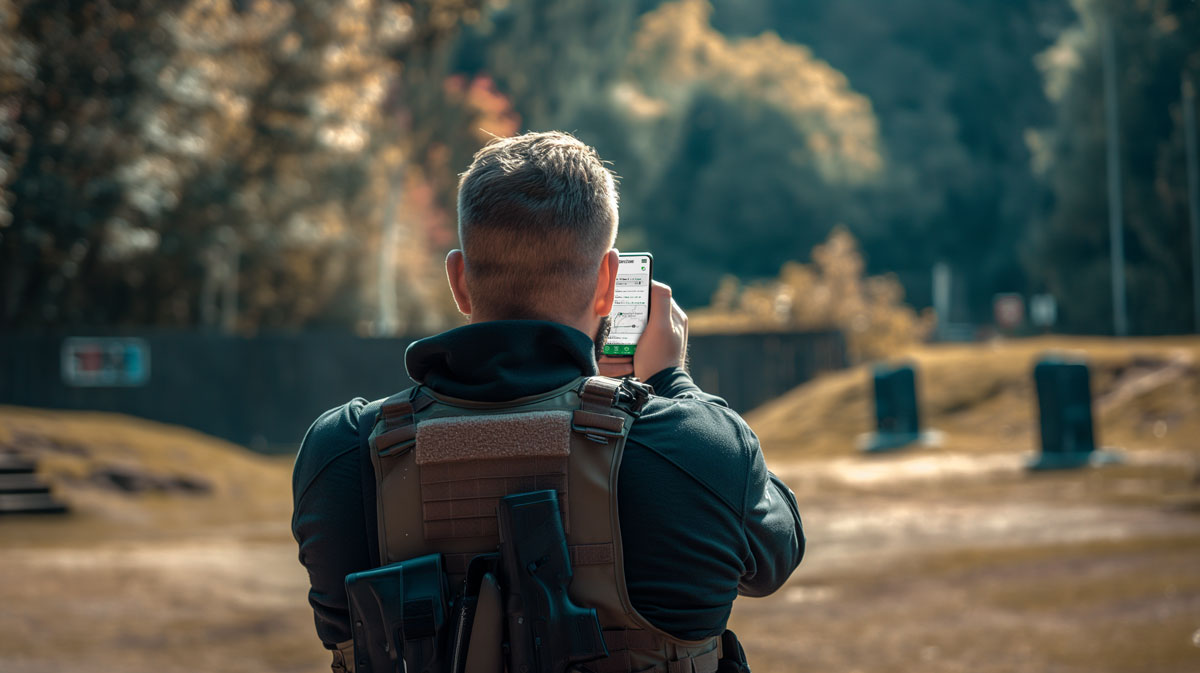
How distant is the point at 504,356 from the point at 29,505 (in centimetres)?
1308

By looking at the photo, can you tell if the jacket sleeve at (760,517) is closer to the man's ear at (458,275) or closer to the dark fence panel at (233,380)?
the man's ear at (458,275)

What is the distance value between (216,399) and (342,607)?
21566 millimetres

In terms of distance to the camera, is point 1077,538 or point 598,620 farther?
point 1077,538

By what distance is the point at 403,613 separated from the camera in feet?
6.63

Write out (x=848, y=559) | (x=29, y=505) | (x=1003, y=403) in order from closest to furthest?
(x=848, y=559)
(x=29, y=505)
(x=1003, y=403)

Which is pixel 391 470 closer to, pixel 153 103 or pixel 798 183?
pixel 153 103

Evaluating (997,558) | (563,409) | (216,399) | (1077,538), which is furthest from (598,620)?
(216,399)

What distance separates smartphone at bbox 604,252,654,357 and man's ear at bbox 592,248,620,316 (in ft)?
0.49

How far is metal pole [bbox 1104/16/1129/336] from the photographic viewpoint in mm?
33375

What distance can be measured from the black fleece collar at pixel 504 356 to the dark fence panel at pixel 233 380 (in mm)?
20549

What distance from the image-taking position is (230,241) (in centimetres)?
2397

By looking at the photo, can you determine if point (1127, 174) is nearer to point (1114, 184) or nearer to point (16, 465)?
point (1114, 184)

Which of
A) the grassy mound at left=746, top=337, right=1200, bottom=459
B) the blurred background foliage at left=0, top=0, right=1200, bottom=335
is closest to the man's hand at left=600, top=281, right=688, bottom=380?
the blurred background foliage at left=0, top=0, right=1200, bottom=335

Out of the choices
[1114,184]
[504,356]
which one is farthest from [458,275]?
[1114,184]
